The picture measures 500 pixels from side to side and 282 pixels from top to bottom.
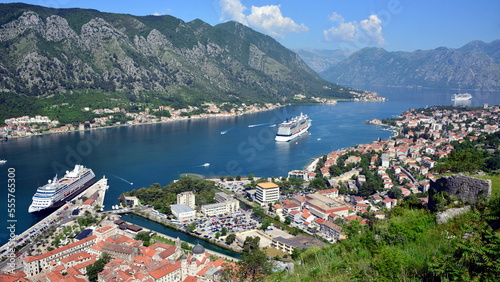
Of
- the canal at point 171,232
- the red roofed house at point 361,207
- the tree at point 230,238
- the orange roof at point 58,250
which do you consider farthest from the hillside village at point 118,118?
the red roofed house at point 361,207

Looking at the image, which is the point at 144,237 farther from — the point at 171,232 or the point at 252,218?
the point at 252,218

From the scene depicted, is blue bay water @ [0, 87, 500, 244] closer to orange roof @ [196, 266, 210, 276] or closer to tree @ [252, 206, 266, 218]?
tree @ [252, 206, 266, 218]

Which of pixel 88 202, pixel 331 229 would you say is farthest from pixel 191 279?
pixel 88 202

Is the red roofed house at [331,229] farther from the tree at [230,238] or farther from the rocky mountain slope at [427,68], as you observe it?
the rocky mountain slope at [427,68]

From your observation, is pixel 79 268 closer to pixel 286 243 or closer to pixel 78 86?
pixel 286 243

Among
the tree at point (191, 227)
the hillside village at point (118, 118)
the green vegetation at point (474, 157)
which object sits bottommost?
the tree at point (191, 227)
